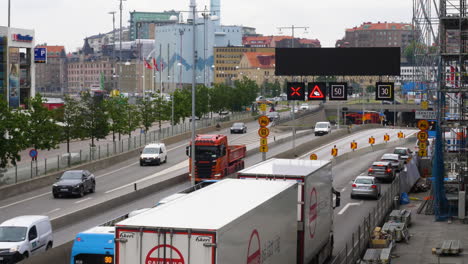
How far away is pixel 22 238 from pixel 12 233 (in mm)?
407

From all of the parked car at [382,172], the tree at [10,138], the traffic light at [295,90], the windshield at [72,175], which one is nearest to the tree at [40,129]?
the tree at [10,138]

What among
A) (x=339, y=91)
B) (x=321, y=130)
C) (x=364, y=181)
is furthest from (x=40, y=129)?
(x=321, y=130)

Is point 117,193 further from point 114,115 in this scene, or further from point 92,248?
point 92,248

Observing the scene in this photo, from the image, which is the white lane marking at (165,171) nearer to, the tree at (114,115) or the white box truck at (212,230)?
the tree at (114,115)

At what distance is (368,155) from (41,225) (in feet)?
156

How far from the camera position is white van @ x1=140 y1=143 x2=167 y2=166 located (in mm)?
56688

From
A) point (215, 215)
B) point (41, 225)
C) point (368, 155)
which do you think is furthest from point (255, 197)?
point (368, 155)

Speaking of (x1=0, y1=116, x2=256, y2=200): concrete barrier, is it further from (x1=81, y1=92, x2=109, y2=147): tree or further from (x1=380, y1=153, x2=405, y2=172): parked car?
(x1=380, y1=153, x2=405, y2=172): parked car

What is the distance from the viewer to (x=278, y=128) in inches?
3807

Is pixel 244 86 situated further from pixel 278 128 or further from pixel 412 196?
pixel 412 196

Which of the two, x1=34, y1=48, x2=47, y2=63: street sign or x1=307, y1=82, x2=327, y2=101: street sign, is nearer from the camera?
x1=307, y1=82, x2=327, y2=101: street sign

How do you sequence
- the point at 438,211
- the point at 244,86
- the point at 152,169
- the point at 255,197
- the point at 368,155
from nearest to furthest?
the point at 255,197 → the point at 438,211 → the point at 152,169 → the point at 368,155 → the point at 244,86

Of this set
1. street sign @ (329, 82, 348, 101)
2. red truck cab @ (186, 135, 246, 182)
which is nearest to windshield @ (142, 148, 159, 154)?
A: red truck cab @ (186, 135, 246, 182)

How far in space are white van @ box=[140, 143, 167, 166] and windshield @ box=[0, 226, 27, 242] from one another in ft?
106
